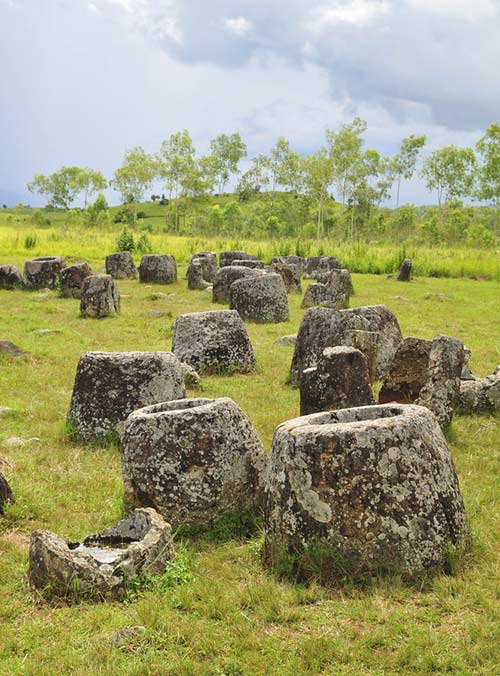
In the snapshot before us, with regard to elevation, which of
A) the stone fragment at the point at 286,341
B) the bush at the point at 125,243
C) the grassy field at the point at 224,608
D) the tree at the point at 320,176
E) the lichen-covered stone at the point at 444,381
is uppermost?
the tree at the point at 320,176

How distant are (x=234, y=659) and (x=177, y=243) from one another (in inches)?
1618

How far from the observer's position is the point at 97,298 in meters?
18.6

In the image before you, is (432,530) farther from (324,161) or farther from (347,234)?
(347,234)

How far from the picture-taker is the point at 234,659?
13.7ft

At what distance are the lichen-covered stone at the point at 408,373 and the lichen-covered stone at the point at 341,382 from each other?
4.74 feet

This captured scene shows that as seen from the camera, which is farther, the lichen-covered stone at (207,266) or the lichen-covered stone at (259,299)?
the lichen-covered stone at (207,266)

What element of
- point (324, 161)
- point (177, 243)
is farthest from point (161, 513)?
point (324, 161)

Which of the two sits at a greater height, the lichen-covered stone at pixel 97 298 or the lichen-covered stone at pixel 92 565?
the lichen-covered stone at pixel 97 298

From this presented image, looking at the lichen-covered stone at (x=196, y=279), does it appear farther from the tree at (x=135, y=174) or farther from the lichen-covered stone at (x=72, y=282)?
the tree at (x=135, y=174)

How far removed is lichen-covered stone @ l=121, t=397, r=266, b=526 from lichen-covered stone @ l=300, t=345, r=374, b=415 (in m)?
2.74

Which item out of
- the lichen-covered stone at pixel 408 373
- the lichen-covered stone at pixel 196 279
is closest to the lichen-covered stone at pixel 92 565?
the lichen-covered stone at pixel 408 373

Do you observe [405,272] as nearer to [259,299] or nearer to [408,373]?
[259,299]

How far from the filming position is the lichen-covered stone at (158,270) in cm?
2706

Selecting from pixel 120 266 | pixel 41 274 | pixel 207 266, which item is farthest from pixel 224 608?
pixel 120 266
